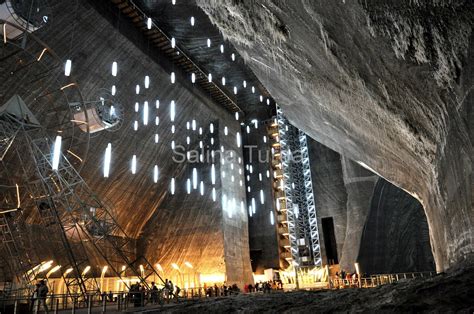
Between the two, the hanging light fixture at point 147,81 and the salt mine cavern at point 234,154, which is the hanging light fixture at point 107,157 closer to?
the salt mine cavern at point 234,154

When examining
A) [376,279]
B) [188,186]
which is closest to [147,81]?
[188,186]

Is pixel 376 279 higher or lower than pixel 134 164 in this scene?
lower

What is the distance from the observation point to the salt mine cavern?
2844mm

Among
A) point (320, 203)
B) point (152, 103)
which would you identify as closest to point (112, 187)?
point (152, 103)

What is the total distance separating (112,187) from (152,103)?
550cm

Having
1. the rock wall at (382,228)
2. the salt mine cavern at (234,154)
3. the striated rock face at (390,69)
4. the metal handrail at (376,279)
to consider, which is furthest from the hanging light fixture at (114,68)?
the metal handrail at (376,279)

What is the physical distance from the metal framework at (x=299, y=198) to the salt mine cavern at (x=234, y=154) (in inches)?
5.3

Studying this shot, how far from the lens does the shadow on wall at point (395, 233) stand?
45.2ft

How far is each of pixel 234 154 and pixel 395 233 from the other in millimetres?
16212

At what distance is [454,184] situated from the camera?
298 centimetres

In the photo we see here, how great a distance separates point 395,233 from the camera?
14.4m

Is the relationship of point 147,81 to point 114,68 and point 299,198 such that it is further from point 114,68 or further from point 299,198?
point 299,198

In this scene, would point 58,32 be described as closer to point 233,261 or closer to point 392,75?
point 392,75

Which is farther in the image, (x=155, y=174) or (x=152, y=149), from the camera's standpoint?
(x=155, y=174)
